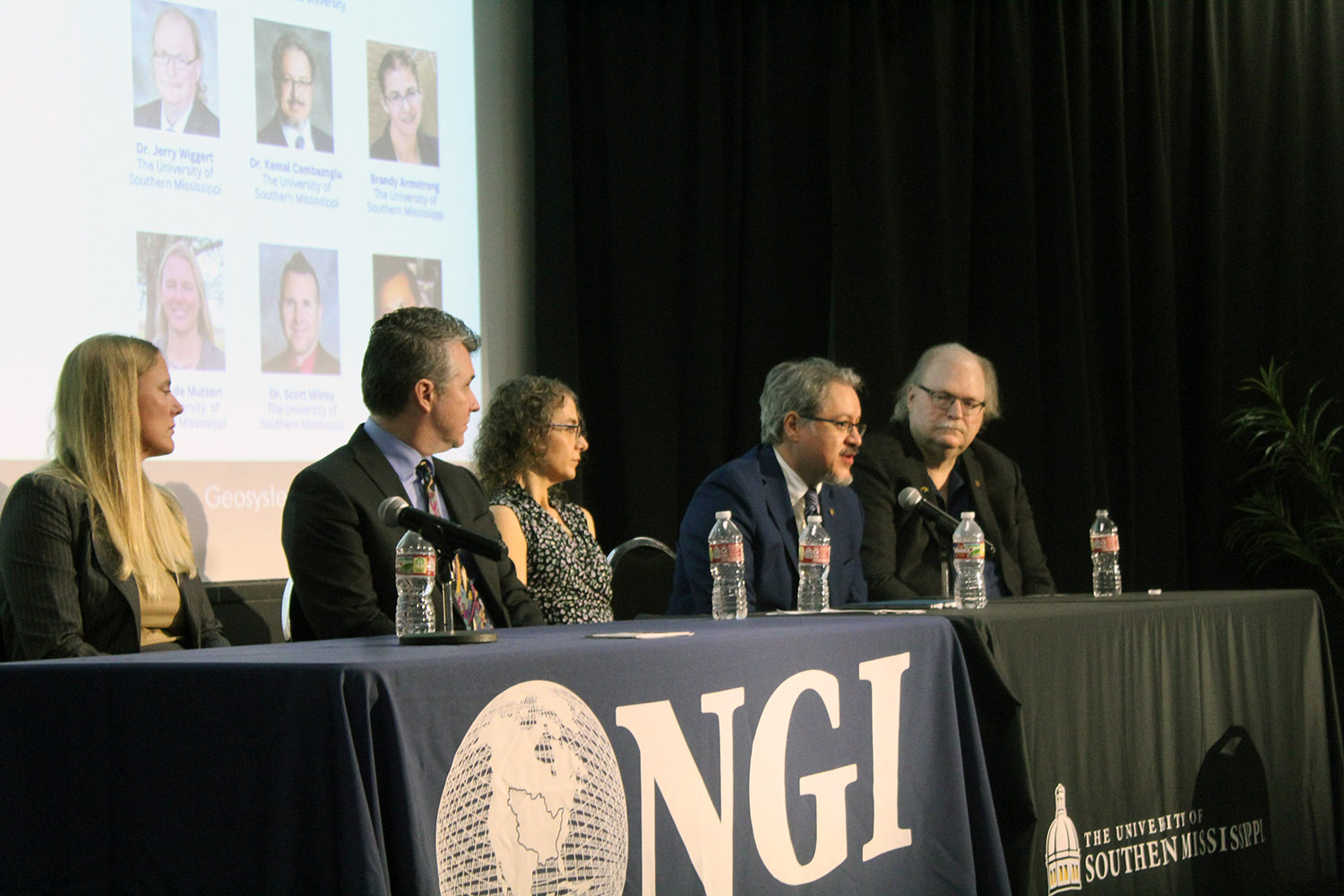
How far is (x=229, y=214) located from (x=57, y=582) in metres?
1.41

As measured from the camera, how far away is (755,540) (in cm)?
324

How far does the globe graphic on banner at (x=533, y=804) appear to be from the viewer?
5.58 feet

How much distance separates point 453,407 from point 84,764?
3.59 feet

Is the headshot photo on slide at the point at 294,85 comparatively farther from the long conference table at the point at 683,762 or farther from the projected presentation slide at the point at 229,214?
the long conference table at the point at 683,762

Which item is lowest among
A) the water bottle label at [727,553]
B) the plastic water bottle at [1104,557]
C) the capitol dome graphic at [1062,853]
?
the capitol dome graphic at [1062,853]

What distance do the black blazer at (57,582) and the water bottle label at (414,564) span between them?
0.85 metres

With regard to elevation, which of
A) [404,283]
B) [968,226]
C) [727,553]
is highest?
[968,226]

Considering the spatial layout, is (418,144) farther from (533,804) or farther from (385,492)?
(533,804)

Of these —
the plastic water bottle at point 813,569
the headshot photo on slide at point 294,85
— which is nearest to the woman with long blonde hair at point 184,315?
the headshot photo on slide at point 294,85

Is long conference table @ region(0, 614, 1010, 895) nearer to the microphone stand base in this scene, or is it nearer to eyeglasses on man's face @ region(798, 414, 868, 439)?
the microphone stand base

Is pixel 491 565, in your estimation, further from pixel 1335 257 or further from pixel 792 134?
pixel 1335 257

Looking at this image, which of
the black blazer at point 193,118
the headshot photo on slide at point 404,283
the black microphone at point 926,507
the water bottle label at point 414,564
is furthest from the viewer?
the headshot photo on slide at point 404,283

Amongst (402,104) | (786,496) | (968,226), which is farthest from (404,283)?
(968,226)

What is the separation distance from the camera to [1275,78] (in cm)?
614
